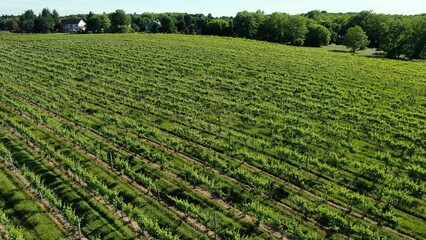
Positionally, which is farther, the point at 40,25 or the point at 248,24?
the point at 40,25

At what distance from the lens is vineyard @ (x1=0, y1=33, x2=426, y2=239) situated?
2175 centimetres

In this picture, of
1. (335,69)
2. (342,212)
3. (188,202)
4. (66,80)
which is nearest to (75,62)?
(66,80)

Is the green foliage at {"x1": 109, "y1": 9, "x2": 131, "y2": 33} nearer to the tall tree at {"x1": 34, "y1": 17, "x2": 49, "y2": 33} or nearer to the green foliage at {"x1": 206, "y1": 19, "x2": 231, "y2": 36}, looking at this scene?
the tall tree at {"x1": 34, "y1": 17, "x2": 49, "y2": 33}

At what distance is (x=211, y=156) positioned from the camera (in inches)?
1144

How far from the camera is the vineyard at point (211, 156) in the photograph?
2175 cm

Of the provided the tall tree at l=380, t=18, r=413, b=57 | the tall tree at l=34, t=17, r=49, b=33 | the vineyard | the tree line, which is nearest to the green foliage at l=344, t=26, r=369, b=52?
the tree line

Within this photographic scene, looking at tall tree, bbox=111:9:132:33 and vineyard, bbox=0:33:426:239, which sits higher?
tall tree, bbox=111:9:132:33

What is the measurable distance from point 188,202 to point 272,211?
5.58 metres

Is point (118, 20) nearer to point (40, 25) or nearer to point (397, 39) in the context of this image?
point (40, 25)

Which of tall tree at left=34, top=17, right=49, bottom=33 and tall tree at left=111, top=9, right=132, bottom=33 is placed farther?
tall tree at left=34, top=17, right=49, bottom=33

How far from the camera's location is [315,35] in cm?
11550

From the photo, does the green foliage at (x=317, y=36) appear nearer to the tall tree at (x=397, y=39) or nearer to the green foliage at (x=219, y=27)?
the tall tree at (x=397, y=39)

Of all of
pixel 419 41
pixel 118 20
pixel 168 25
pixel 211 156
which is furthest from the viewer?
pixel 118 20

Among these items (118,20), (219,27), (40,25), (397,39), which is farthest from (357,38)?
(40,25)
